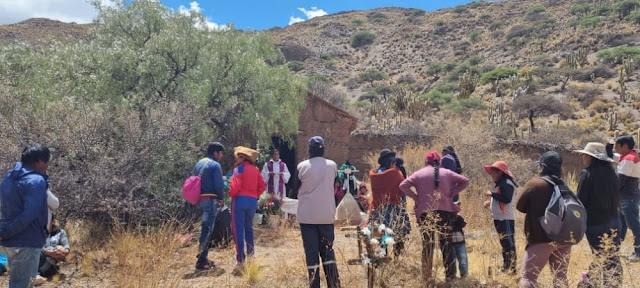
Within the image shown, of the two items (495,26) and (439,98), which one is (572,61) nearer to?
(439,98)

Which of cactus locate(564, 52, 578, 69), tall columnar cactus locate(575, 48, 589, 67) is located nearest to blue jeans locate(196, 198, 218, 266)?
cactus locate(564, 52, 578, 69)

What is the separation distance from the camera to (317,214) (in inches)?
199

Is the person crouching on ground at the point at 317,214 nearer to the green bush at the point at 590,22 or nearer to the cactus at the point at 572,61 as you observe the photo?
the cactus at the point at 572,61

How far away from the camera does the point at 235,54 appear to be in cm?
1087

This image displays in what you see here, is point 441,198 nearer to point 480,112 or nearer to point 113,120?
point 113,120

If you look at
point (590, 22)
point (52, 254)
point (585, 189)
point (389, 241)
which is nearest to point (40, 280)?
point (52, 254)

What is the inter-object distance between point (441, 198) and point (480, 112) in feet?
83.9

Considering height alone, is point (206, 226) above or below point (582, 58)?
below

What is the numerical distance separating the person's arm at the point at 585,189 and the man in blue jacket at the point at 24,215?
16.6ft

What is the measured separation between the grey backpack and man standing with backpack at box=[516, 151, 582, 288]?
83 millimetres

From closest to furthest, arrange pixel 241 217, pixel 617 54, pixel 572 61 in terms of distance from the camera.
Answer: pixel 241 217 < pixel 617 54 < pixel 572 61

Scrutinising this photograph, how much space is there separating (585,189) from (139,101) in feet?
24.7

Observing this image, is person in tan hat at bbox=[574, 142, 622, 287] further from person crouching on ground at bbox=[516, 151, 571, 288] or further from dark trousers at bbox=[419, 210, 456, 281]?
dark trousers at bbox=[419, 210, 456, 281]

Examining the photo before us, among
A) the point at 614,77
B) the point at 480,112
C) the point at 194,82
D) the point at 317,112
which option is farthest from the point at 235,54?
the point at 614,77
